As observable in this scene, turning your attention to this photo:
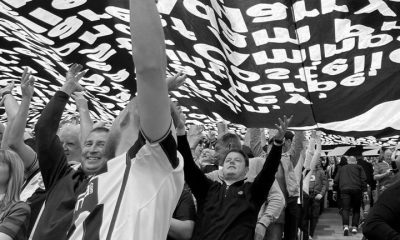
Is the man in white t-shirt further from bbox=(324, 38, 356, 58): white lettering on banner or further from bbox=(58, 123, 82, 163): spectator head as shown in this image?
bbox=(324, 38, 356, 58): white lettering on banner

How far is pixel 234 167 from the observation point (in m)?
5.56

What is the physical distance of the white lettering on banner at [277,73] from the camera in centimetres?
512

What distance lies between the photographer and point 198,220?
5.24 metres

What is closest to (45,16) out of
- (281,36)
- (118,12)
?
(118,12)

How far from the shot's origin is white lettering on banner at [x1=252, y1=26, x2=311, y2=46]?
4770 millimetres

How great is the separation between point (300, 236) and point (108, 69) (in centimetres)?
623

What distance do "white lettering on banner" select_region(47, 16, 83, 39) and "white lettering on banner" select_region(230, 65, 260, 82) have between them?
155 centimetres

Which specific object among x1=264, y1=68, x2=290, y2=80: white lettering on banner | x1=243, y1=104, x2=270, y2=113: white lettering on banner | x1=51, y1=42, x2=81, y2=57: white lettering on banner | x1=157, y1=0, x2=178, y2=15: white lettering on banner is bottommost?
x1=243, y1=104, x2=270, y2=113: white lettering on banner

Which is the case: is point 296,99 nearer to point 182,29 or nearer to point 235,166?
point 235,166

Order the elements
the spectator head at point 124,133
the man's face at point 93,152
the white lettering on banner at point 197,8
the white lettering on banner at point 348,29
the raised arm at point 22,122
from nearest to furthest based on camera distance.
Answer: the spectator head at point 124,133 < the man's face at point 93,152 < the raised arm at point 22,122 < the white lettering on banner at point 348,29 < the white lettering on banner at point 197,8

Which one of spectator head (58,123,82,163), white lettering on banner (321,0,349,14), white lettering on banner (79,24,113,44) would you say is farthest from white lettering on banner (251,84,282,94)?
spectator head (58,123,82,163)

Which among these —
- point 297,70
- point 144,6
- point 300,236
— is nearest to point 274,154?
point 297,70

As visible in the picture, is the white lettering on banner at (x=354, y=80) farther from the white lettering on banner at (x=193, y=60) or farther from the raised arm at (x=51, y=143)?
the raised arm at (x=51, y=143)

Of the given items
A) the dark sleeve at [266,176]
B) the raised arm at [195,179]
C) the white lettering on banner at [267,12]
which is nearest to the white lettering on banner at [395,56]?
the white lettering on banner at [267,12]
